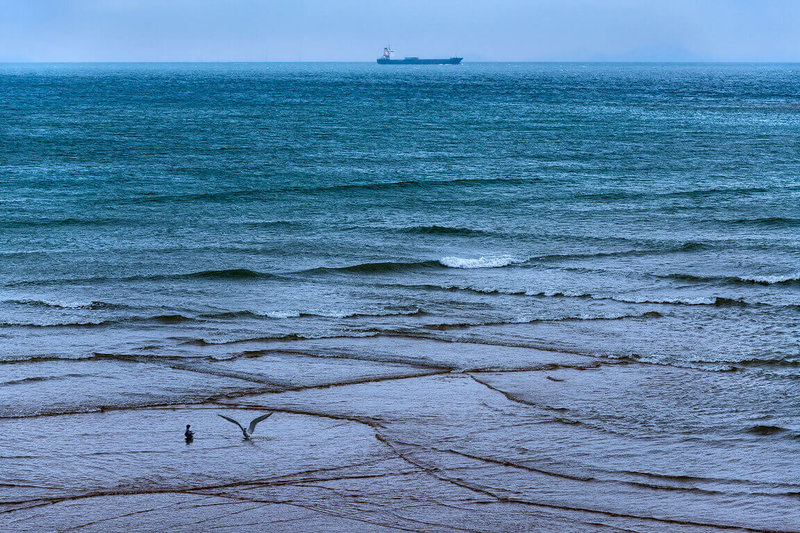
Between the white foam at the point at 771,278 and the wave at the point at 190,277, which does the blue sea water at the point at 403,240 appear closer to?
the wave at the point at 190,277

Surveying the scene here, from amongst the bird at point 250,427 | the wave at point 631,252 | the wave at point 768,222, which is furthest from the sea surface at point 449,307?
the bird at point 250,427

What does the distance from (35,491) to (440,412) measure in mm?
6495

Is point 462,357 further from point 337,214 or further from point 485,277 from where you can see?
point 337,214

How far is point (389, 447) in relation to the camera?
1344 cm

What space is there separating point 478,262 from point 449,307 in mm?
4988

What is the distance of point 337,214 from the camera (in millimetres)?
34562

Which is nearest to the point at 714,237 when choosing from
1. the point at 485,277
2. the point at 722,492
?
the point at 485,277

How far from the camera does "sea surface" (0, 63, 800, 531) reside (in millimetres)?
13062

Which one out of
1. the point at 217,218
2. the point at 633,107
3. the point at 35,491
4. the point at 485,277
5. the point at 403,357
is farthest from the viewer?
the point at 633,107

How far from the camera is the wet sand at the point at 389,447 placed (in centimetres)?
1141

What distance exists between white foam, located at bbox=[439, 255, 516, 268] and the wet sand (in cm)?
849

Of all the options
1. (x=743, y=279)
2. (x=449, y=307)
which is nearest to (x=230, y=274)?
(x=449, y=307)

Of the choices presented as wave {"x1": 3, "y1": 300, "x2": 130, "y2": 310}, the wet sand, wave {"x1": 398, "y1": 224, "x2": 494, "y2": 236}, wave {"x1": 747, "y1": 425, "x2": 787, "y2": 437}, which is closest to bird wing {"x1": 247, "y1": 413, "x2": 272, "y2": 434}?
the wet sand

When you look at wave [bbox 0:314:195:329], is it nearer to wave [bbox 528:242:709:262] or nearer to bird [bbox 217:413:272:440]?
bird [bbox 217:413:272:440]
